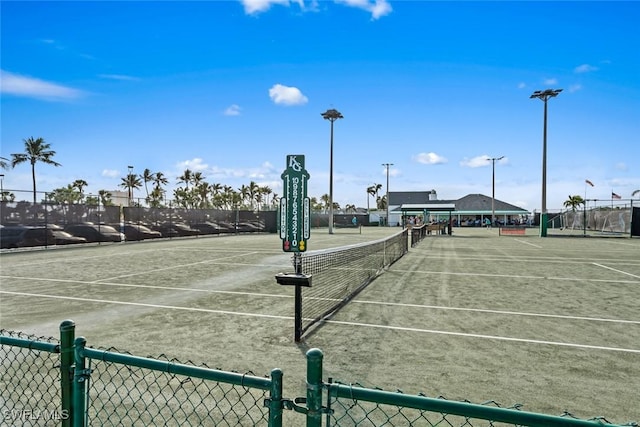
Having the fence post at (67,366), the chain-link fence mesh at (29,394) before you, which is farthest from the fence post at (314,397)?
the chain-link fence mesh at (29,394)

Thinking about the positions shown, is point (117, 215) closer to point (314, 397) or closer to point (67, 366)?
point (67, 366)

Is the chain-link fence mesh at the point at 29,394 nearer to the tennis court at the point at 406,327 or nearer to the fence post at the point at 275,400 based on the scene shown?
the tennis court at the point at 406,327

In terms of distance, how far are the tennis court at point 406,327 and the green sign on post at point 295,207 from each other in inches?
63.7

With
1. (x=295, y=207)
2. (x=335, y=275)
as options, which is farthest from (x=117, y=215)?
(x=295, y=207)

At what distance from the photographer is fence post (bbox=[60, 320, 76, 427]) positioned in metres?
2.87

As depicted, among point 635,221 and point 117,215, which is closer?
point 117,215

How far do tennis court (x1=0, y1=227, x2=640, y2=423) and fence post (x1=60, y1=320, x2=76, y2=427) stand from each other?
2217 mm

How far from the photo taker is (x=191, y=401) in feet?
14.1

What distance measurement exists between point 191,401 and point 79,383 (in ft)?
5.54

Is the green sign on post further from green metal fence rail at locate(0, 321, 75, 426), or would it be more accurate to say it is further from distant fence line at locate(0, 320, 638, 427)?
green metal fence rail at locate(0, 321, 75, 426)

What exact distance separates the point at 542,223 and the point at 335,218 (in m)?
39.8

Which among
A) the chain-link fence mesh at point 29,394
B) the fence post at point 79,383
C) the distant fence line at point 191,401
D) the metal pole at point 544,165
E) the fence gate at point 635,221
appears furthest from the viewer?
the fence gate at point 635,221

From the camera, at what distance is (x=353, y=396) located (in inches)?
83.0

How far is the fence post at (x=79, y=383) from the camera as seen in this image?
284 centimetres
